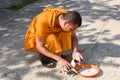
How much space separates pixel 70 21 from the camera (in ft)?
9.84

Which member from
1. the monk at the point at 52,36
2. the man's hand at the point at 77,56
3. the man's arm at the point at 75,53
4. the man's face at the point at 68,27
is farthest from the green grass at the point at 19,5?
the man's face at the point at 68,27

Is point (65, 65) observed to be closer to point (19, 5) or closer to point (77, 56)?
point (77, 56)

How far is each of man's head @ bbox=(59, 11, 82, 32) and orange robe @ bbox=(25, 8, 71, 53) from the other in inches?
5.7

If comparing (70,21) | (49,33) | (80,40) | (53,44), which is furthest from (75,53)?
(80,40)

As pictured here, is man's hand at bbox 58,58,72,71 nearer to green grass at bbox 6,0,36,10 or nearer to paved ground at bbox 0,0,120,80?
paved ground at bbox 0,0,120,80

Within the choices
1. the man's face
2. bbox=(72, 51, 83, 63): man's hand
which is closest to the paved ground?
bbox=(72, 51, 83, 63): man's hand

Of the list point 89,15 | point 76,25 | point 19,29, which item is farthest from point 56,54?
point 89,15

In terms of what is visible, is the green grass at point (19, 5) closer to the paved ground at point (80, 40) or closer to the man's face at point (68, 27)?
the paved ground at point (80, 40)

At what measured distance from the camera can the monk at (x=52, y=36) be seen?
3.12 m

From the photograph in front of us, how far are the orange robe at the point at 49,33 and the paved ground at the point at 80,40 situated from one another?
10.9 inches

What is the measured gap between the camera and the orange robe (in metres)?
3.20

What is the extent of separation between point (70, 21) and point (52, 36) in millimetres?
372

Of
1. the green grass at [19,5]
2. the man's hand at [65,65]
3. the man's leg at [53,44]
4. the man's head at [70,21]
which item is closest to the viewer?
the man's head at [70,21]

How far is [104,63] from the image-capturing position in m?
3.51
